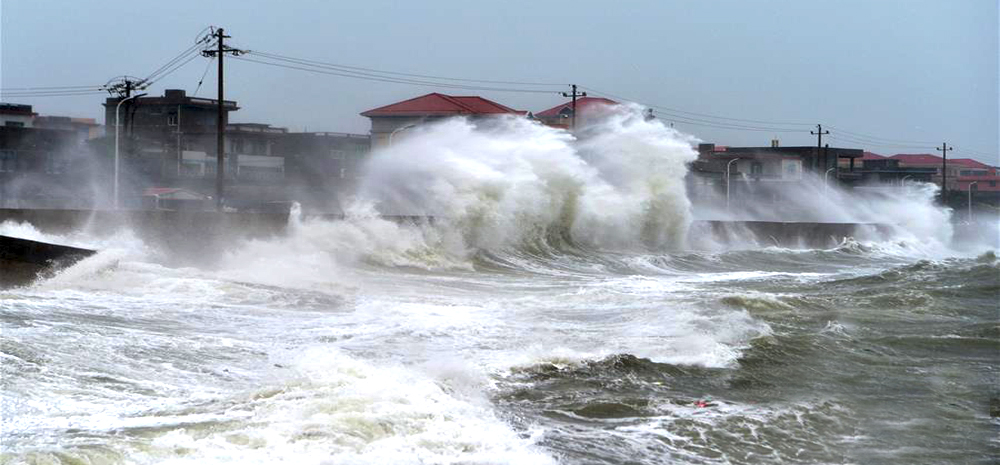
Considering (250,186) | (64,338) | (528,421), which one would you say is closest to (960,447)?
(528,421)

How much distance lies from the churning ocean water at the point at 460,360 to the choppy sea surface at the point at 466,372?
3 centimetres

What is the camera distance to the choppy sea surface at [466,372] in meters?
6.86

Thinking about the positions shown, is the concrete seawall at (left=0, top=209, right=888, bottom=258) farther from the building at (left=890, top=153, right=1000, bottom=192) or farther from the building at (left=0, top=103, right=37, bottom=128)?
the building at (left=890, top=153, right=1000, bottom=192)

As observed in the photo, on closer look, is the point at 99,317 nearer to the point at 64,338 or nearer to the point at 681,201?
the point at 64,338

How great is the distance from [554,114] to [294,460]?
188 feet

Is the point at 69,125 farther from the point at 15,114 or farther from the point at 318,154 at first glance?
the point at 318,154

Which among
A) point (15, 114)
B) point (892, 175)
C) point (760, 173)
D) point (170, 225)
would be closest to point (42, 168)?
point (15, 114)

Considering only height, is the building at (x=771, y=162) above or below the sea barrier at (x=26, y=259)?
above

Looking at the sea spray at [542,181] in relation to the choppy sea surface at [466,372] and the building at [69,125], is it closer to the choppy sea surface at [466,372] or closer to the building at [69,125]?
the choppy sea surface at [466,372]

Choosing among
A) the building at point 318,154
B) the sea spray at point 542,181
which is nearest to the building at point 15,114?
the building at point 318,154

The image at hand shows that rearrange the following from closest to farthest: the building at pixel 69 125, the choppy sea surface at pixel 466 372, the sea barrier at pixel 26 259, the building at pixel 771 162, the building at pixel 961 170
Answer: the choppy sea surface at pixel 466 372 → the sea barrier at pixel 26 259 → the building at pixel 69 125 → the building at pixel 771 162 → the building at pixel 961 170

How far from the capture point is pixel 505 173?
27.8 metres

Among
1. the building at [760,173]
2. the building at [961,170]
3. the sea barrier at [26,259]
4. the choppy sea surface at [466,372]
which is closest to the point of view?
the choppy sea surface at [466,372]

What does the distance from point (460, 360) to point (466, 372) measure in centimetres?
66
